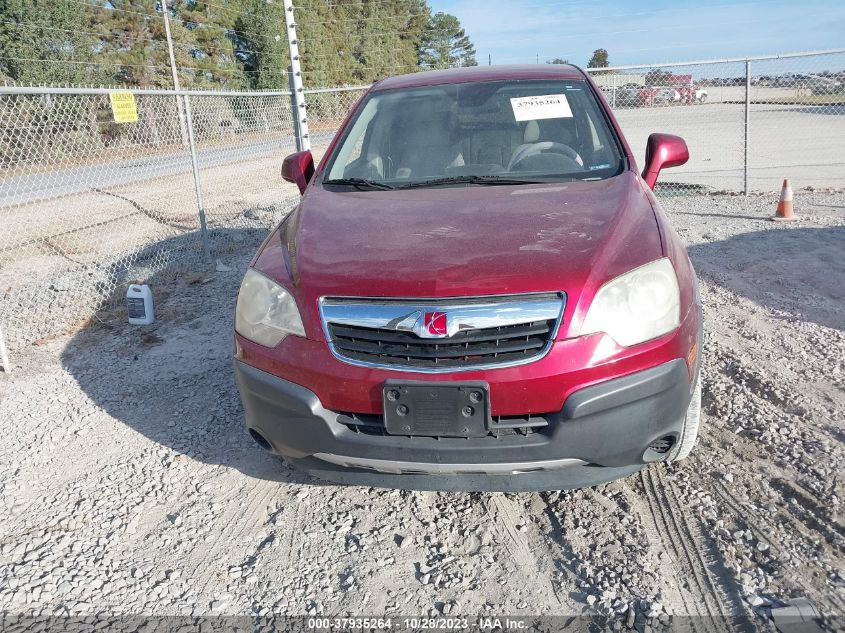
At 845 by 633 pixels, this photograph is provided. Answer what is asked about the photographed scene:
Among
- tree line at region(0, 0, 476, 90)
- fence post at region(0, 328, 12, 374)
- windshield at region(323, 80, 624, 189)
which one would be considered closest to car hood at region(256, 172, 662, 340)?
windshield at region(323, 80, 624, 189)

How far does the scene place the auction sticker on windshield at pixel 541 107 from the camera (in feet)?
12.3

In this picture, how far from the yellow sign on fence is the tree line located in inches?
765

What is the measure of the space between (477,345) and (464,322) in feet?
0.32

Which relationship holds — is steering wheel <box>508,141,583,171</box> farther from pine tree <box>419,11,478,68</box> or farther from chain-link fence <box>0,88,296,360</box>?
pine tree <box>419,11,478,68</box>

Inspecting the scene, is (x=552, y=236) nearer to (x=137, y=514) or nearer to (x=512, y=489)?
(x=512, y=489)

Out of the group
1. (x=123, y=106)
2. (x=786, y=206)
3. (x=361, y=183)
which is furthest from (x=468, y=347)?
(x=786, y=206)

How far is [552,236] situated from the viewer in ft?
8.57

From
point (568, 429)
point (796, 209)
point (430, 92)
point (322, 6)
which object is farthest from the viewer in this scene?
point (322, 6)

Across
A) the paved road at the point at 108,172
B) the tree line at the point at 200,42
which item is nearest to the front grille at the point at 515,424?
the paved road at the point at 108,172

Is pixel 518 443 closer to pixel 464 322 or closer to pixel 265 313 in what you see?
pixel 464 322

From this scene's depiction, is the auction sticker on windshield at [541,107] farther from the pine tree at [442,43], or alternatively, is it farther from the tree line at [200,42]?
the pine tree at [442,43]

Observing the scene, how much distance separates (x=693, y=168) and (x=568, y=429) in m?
12.9

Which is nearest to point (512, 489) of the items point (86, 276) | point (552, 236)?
point (552, 236)

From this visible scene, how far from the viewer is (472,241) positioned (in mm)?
2617
